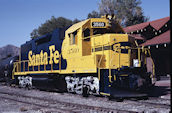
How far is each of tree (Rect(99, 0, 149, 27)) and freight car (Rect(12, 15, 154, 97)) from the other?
A: 43.2 meters

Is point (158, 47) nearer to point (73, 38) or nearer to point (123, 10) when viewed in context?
point (73, 38)

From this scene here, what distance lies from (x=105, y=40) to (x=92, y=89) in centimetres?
226

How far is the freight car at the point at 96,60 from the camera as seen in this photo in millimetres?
8625

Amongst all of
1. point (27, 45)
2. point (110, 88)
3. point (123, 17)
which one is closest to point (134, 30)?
point (27, 45)

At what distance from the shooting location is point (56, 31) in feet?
41.0

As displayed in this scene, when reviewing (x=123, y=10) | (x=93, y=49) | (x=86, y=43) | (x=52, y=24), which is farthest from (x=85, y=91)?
(x=52, y=24)

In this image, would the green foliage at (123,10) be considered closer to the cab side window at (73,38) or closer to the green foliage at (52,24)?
the green foliage at (52,24)

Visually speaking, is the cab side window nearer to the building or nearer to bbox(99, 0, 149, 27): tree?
the building

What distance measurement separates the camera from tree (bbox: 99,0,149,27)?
53.5 meters

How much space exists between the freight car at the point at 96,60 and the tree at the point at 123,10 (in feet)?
142

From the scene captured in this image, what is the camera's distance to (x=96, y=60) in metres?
9.13

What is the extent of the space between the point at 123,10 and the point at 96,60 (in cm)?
4848

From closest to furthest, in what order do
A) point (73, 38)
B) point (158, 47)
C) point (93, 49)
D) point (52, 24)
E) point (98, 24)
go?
point (93, 49) → point (98, 24) → point (73, 38) → point (158, 47) → point (52, 24)

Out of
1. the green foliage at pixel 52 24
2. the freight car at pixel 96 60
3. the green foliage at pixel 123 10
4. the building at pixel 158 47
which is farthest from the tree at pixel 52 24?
the freight car at pixel 96 60
